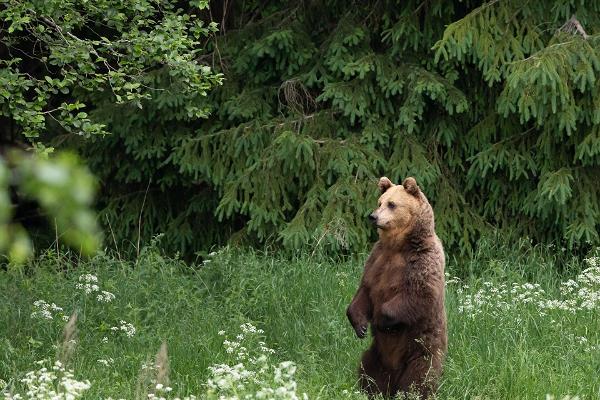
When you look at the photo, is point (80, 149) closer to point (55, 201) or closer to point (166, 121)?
point (166, 121)

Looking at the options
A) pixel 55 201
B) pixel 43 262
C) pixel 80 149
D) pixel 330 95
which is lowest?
pixel 43 262

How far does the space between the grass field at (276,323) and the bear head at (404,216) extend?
1.03m

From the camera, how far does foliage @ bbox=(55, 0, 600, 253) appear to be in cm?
864

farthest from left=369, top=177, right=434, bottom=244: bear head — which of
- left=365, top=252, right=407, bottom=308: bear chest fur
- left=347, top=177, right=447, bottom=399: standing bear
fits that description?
left=365, top=252, right=407, bottom=308: bear chest fur

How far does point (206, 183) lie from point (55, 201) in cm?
905

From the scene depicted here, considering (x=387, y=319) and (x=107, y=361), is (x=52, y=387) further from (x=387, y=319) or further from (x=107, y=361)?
(x=387, y=319)

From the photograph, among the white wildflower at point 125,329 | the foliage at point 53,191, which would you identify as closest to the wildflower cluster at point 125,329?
the white wildflower at point 125,329

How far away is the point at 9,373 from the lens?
6.62 metres

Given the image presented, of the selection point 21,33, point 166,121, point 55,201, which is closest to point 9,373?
point 166,121

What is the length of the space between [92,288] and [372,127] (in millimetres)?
3186

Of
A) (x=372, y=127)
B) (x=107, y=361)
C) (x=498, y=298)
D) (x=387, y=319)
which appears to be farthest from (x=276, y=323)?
(x=372, y=127)

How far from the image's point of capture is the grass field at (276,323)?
635cm

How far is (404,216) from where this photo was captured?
6.00m

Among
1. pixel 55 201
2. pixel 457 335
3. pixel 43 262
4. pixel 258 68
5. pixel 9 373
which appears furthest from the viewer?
pixel 258 68
